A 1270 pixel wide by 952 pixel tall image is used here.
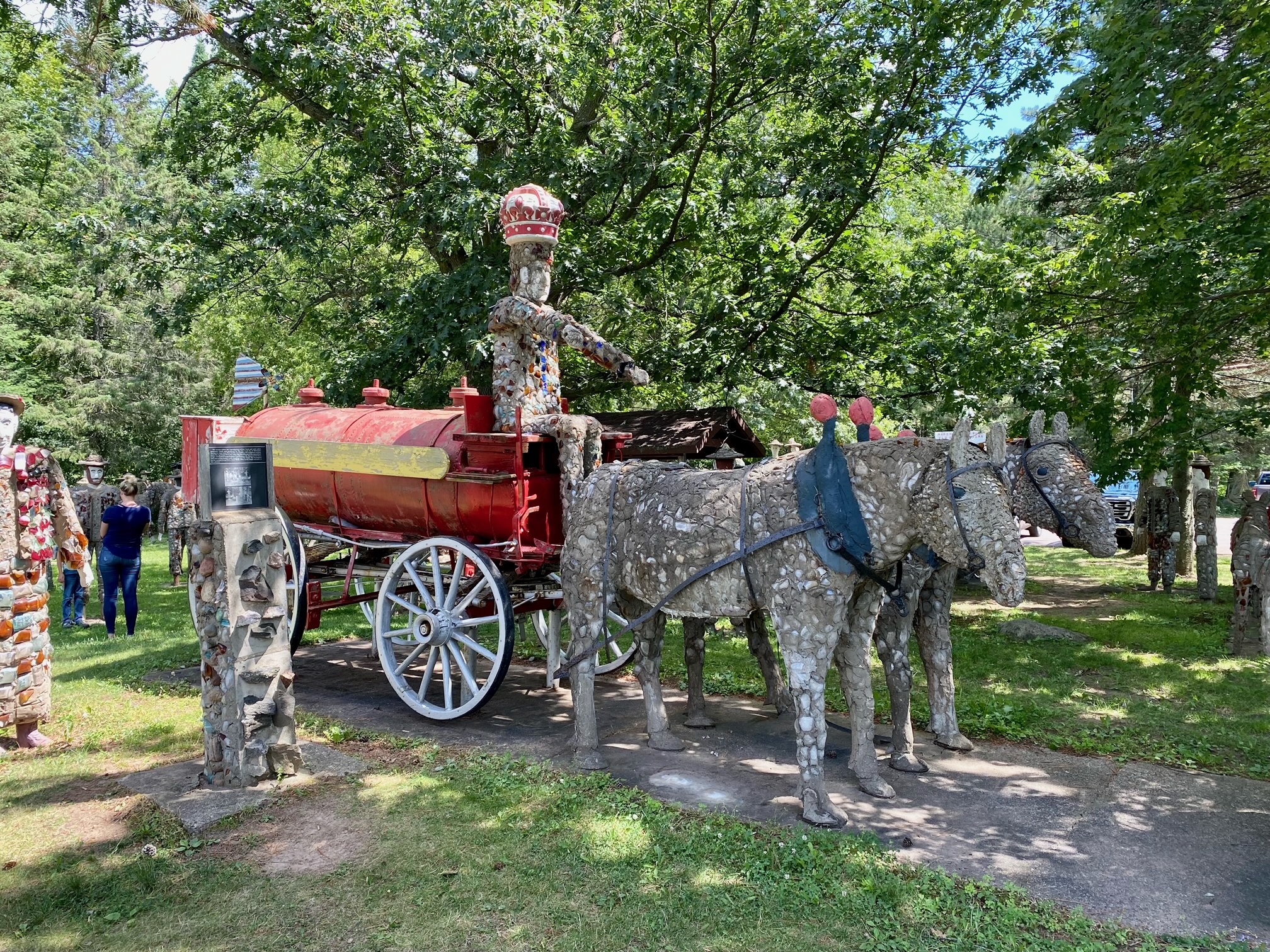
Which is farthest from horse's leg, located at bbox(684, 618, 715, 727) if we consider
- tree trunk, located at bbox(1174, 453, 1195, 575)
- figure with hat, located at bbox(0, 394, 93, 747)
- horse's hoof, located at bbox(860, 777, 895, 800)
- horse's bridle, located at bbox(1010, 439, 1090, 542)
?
tree trunk, located at bbox(1174, 453, 1195, 575)

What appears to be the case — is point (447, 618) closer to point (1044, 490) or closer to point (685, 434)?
point (685, 434)

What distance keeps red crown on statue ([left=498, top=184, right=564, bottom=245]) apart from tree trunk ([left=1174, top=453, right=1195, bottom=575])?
37.4 feet

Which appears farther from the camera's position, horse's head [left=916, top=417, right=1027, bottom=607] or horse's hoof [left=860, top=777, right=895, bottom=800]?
horse's hoof [left=860, top=777, right=895, bottom=800]

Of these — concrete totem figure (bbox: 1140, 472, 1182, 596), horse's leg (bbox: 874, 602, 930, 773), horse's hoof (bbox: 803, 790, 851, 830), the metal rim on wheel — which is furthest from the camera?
concrete totem figure (bbox: 1140, 472, 1182, 596)

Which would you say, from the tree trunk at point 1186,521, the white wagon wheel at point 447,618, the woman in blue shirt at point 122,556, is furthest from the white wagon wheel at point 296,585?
the tree trunk at point 1186,521

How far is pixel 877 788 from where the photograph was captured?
16.7ft

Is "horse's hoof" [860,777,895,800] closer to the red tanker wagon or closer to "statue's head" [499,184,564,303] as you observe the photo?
the red tanker wagon

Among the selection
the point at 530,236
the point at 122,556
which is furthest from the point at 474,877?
the point at 122,556

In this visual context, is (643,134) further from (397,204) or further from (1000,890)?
(1000,890)

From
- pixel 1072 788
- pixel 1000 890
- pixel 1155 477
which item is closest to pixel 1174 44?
pixel 1072 788

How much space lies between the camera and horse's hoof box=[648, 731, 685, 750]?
19.5 ft

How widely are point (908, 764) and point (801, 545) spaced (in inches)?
71.6

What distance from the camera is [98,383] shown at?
77.4ft

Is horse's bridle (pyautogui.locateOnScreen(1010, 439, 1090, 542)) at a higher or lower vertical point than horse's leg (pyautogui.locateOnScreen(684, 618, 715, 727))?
higher
